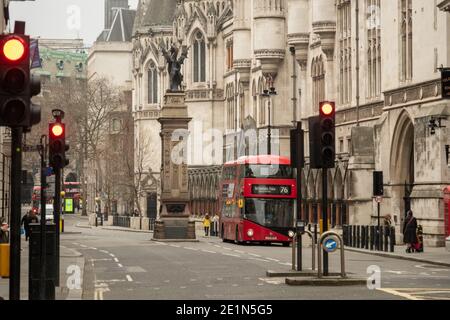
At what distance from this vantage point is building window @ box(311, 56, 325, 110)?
271 ft

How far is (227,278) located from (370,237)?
22952mm

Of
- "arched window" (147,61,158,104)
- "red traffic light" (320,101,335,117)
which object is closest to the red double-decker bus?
"red traffic light" (320,101,335,117)

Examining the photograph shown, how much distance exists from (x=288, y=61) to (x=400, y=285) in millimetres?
64400

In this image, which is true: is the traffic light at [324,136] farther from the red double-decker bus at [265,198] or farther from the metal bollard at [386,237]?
the red double-decker bus at [265,198]

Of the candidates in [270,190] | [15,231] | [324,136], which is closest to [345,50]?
[270,190]

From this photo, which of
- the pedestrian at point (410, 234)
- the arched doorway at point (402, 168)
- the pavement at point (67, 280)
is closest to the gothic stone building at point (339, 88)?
the arched doorway at point (402, 168)

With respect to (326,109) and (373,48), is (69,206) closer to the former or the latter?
(373,48)

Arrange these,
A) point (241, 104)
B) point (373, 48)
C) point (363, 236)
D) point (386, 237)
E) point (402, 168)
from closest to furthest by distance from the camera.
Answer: point (386, 237), point (363, 236), point (402, 168), point (373, 48), point (241, 104)

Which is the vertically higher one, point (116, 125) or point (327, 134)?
point (116, 125)

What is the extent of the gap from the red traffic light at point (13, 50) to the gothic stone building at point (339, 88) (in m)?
39.0

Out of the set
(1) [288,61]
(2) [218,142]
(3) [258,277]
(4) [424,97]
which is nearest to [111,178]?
(2) [218,142]

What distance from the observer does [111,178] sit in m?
128

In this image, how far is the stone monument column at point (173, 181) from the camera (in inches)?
2616

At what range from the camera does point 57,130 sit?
27000 mm
